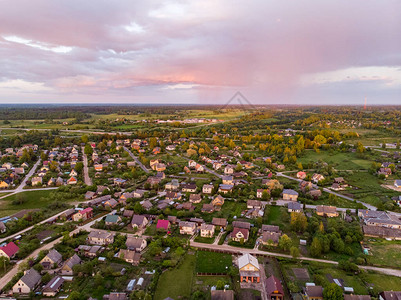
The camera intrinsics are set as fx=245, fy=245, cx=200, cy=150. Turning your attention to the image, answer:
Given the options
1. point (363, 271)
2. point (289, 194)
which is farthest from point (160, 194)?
point (363, 271)

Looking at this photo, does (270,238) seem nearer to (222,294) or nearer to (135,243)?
(222,294)

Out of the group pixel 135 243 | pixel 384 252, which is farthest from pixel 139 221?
pixel 384 252

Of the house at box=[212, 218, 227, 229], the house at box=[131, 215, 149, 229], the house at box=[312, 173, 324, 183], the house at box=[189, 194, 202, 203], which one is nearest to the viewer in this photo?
the house at box=[131, 215, 149, 229]

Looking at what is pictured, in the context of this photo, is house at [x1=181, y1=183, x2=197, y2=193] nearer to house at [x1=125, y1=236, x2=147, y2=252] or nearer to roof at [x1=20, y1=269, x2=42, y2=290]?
house at [x1=125, y1=236, x2=147, y2=252]

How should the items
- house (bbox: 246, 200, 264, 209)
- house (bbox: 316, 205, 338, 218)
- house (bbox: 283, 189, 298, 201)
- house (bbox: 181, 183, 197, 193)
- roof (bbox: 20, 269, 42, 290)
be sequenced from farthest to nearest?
house (bbox: 181, 183, 197, 193) < house (bbox: 283, 189, 298, 201) < house (bbox: 246, 200, 264, 209) < house (bbox: 316, 205, 338, 218) < roof (bbox: 20, 269, 42, 290)

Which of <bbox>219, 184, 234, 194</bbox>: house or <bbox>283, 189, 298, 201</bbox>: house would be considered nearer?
<bbox>283, 189, 298, 201</bbox>: house

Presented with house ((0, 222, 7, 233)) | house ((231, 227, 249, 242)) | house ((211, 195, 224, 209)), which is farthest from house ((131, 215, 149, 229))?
→ house ((0, 222, 7, 233))
